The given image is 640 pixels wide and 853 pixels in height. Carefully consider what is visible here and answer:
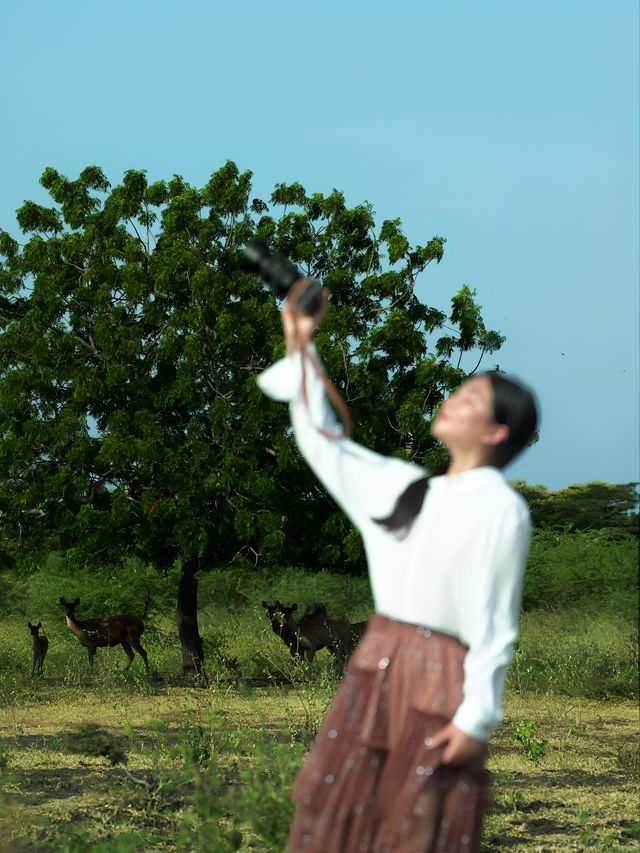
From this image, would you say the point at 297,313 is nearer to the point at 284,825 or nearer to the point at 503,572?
the point at 503,572

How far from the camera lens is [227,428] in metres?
16.8

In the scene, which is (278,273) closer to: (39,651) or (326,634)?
(326,634)

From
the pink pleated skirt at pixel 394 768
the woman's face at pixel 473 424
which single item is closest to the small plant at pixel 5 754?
the pink pleated skirt at pixel 394 768

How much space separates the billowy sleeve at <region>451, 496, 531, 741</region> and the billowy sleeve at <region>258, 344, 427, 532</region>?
12.6 inches

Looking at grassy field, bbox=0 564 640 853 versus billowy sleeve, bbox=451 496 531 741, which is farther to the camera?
grassy field, bbox=0 564 640 853

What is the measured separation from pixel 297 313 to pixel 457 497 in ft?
2.15

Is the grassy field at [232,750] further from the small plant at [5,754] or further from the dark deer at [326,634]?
the dark deer at [326,634]

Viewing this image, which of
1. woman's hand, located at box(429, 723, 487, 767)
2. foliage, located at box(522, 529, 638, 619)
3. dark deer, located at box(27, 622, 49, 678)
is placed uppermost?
foliage, located at box(522, 529, 638, 619)

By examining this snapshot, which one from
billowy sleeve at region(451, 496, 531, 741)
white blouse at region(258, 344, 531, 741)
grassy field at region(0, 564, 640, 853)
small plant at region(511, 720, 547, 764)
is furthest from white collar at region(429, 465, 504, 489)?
small plant at region(511, 720, 547, 764)

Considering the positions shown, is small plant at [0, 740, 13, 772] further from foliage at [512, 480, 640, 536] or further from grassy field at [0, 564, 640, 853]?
foliage at [512, 480, 640, 536]

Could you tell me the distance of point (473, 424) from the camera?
3209 millimetres

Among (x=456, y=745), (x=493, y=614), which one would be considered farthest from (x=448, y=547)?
(x=456, y=745)

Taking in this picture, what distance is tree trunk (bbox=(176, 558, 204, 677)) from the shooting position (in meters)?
18.8

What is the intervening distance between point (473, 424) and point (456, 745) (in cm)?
84
